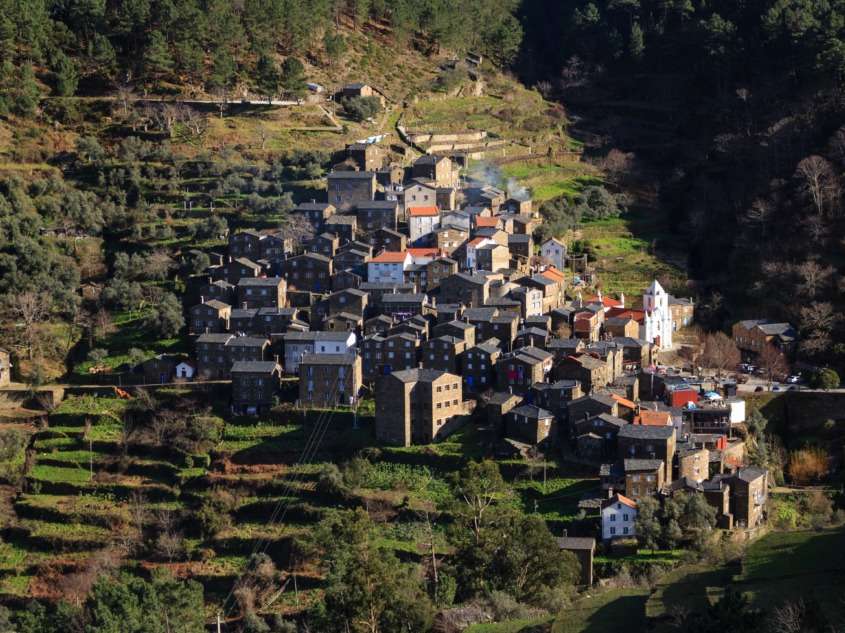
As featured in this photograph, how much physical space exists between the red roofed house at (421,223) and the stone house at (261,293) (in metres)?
6.84

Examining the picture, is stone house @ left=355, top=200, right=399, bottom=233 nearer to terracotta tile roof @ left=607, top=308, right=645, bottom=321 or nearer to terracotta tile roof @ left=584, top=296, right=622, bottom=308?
terracotta tile roof @ left=584, top=296, right=622, bottom=308

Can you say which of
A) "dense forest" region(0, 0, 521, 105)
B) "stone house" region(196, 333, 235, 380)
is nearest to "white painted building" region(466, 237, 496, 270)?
"stone house" region(196, 333, 235, 380)

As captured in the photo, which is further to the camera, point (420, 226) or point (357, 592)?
point (420, 226)

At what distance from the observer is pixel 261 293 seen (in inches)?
2130

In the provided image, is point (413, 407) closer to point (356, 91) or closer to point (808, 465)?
point (808, 465)

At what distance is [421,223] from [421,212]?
451mm

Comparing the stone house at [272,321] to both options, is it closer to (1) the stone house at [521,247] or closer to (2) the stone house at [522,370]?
(2) the stone house at [522,370]

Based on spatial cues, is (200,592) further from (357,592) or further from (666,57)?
(666,57)

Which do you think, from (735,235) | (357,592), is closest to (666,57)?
(735,235)

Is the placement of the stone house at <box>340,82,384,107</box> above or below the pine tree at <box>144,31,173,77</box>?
below

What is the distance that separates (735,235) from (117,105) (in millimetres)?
28104

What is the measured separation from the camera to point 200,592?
1631 inches

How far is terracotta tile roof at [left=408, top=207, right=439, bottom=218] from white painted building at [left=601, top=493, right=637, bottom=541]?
19.2 meters

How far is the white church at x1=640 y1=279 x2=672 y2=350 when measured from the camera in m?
53.6
